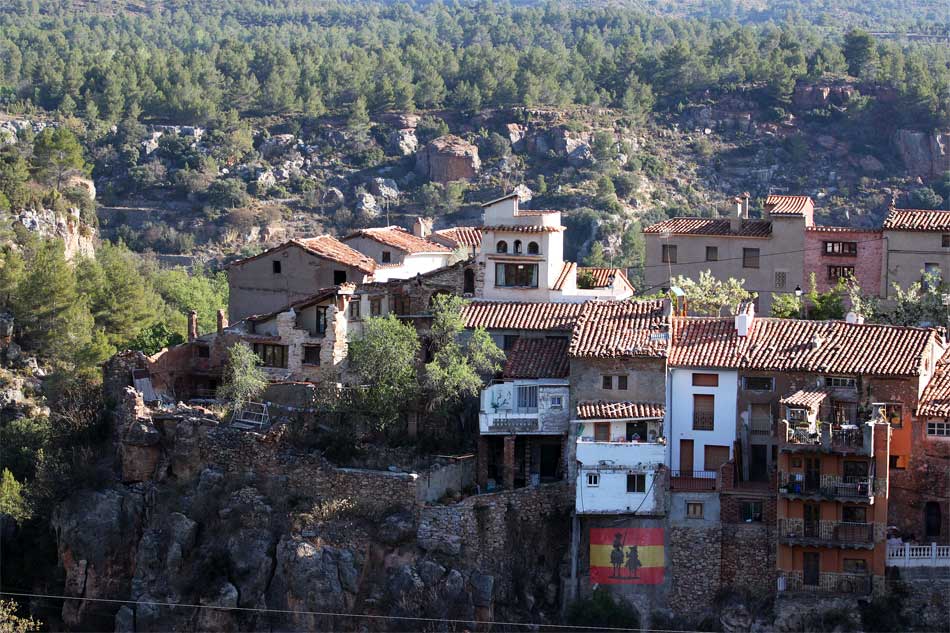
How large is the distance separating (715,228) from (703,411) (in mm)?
21506

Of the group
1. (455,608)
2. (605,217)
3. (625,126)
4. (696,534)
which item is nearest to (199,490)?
(455,608)

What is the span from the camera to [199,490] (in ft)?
183

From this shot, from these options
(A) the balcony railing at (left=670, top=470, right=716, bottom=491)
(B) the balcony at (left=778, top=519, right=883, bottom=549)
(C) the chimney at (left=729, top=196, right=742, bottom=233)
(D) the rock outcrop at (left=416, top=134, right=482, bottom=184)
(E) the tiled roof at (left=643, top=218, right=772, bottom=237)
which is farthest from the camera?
(D) the rock outcrop at (left=416, top=134, right=482, bottom=184)

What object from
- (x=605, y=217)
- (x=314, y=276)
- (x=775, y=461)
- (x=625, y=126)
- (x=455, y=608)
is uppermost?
(x=625, y=126)

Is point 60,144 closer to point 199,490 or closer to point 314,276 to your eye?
point 314,276

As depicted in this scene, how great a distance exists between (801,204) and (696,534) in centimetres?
2552

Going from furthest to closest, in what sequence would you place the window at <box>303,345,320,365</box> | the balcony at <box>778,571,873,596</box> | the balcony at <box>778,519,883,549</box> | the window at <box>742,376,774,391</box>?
the window at <box>303,345,320,365</box> < the window at <box>742,376,774,391</box> < the balcony at <box>778,571,873,596</box> < the balcony at <box>778,519,883,549</box>

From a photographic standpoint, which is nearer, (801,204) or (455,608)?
(455,608)

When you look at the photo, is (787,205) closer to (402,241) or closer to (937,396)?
(402,241)

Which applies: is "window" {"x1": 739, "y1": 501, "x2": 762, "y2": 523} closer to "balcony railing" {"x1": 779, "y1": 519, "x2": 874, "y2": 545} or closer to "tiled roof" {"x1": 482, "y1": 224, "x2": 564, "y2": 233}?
"balcony railing" {"x1": 779, "y1": 519, "x2": 874, "y2": 545}

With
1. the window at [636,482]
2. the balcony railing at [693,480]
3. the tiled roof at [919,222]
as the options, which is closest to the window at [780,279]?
the tiled roof at [919,222]

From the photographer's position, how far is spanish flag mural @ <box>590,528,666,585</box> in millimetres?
52750

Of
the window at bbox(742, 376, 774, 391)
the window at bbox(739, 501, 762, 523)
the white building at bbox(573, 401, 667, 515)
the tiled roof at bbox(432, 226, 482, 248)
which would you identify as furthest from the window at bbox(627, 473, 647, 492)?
the tiled roof at bbox(432, 226, 482, 248)

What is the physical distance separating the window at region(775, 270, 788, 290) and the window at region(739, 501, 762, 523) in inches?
864
